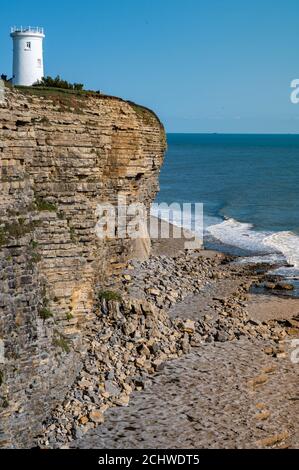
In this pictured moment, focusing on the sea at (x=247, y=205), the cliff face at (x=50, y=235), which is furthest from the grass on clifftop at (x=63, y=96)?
the sea at (x=247, y=205)

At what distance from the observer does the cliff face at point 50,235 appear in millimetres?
17109

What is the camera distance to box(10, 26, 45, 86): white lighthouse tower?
1577 inches

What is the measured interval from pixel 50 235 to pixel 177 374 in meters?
6.44

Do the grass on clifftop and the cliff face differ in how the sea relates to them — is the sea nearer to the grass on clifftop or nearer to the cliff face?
the cliff face

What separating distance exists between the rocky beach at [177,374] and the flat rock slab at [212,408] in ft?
0.10

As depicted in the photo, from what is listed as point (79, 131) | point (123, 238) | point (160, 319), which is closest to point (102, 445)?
point (160, 319)

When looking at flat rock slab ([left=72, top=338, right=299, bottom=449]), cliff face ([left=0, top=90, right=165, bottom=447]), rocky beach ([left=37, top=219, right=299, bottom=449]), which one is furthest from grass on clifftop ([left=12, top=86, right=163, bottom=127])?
flat rock slab ([left=72, top=338, right=299, bottom=449])

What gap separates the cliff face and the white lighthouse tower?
45.8 ft

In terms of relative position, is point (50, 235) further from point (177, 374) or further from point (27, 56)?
point (27, 56)

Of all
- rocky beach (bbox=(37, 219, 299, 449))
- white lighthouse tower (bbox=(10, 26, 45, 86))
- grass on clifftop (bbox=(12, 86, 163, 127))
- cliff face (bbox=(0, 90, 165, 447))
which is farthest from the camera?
white lighthouse tower (bbox=(10, 26, 45, 86))

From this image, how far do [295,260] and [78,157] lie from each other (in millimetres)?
23971

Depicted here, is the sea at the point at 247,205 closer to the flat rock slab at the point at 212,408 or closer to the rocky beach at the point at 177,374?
the rocky beach at the point at 177,374

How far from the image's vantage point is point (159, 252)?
135 feet

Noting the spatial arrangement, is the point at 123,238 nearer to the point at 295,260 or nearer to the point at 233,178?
the point at 295,260
